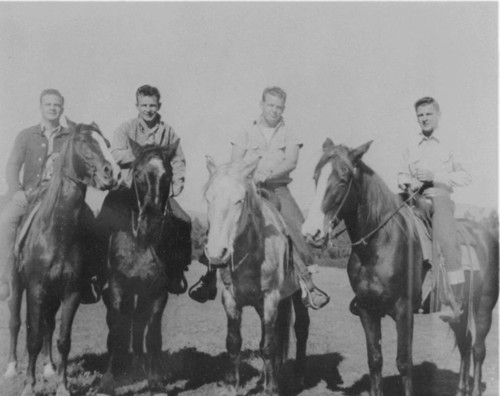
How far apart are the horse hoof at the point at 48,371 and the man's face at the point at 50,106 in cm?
306

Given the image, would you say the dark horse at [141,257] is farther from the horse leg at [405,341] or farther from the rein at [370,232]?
the horse leg at [405,341]

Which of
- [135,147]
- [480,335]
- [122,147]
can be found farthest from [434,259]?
[122,147]

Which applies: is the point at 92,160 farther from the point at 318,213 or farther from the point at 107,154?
the point at 318,213

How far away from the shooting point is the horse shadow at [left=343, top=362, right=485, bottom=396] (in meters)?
6.43

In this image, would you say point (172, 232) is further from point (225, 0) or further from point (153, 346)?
point (225, 0)

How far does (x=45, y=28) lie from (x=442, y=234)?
18.7 ft

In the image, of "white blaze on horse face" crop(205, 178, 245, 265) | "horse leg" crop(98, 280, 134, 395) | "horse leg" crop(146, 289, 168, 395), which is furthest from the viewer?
"horse leg" crop(146, 289, 168, 395)

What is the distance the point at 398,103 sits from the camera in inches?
293

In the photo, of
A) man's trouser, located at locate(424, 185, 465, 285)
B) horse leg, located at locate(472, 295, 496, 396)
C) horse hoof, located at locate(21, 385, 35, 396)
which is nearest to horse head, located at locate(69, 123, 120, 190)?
horse hoof, located at locate(21, 385, 35, 396)

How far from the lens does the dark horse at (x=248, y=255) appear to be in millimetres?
5379

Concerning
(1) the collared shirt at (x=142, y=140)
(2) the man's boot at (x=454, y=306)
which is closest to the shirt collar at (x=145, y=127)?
(1) the collared shirt at (x=142, y=140)

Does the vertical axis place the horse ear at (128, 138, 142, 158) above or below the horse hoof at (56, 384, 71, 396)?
above

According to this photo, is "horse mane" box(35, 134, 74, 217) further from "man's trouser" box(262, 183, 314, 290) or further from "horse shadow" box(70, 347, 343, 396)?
"man's trouser" box(262, 183, 314, 290)

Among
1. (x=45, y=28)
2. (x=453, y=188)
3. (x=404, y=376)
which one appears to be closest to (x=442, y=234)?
(x=453, y=188)
